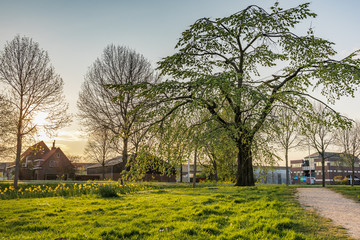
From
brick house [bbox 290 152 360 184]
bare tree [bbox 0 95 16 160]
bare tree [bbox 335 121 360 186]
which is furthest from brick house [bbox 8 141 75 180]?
brick house [bbox 290 152 360 184]

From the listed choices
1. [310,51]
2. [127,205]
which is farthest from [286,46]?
[127,205]

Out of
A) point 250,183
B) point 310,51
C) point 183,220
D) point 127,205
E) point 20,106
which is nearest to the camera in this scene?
point 183,220

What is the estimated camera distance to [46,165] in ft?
192

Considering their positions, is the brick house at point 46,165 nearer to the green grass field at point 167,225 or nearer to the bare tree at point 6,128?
the bare tree at point 6,128

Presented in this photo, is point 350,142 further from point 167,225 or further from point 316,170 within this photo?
point 316,170

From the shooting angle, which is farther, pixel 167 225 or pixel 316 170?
pixel 316 170

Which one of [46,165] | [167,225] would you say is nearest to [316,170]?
[46,165]

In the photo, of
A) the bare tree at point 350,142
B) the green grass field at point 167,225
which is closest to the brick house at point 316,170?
the bare tree at point 350,142

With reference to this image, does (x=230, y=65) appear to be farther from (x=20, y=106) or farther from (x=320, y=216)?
(x=20, y=106)

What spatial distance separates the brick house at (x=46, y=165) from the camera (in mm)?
52125

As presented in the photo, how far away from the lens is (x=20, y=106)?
2294cm

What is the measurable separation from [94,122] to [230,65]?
1518 centimetres

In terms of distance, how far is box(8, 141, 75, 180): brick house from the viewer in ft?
171

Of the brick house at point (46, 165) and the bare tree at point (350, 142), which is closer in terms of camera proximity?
the bare tree at point (350, 142)
